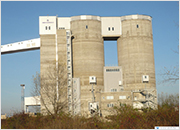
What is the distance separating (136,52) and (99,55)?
9553 mm

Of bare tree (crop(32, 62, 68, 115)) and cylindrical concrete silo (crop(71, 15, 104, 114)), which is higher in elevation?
cylindrical concrete silo (crop(71, 15, 104, 114))

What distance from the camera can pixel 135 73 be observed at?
72.4 m

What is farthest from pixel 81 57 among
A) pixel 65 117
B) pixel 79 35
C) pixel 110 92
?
pixel 65 117

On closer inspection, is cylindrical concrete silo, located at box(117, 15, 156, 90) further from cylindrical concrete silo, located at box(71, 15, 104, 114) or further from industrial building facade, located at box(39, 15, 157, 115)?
cylindrical concrete silo, located at box(71, 15, 104, 114)

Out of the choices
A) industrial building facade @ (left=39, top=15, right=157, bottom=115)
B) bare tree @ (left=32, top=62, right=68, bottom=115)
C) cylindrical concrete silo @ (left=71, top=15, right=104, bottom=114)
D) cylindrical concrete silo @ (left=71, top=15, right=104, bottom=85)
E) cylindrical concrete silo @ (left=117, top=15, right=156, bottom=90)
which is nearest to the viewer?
bare tree @ (left=32, top=62, right=68, bottom=115)

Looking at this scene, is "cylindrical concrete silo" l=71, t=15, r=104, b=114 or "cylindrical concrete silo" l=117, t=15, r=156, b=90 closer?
"cylindrical concrete silo" l=71, t=15, r=104, b=114

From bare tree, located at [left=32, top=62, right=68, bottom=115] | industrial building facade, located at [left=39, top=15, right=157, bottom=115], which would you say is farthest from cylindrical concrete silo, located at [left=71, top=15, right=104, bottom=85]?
bare tree, located at [left=32, top=62, right=68, bottom=115]

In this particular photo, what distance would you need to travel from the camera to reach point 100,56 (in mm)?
73125

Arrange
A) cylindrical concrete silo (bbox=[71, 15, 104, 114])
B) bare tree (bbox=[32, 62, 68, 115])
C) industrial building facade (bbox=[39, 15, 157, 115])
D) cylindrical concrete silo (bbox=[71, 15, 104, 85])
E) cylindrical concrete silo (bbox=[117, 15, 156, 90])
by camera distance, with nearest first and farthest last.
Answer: bare tree (bbox=[32, 62, 68, 115]) → industrial building facade (bbox=[39, 15, 157, 115]) → cylindrical concrete silo (bbox=[71, 15, 104, 114]) → cylindrical concrete silo (bbox=[71, 15, 104, 85]) → cylindrical concrete silo (bbox=[117, 15, 156, 90])

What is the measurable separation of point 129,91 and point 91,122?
48.4 m

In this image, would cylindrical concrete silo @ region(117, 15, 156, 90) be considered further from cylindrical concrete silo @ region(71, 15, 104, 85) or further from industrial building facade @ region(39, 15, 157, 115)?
cylindrical concrete silo @ region(71, 15, 104, 85)

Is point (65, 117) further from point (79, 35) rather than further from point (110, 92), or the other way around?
point (79, 35)

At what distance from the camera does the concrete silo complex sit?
69.6 meters

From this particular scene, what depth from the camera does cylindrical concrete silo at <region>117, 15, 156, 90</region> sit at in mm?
72375
